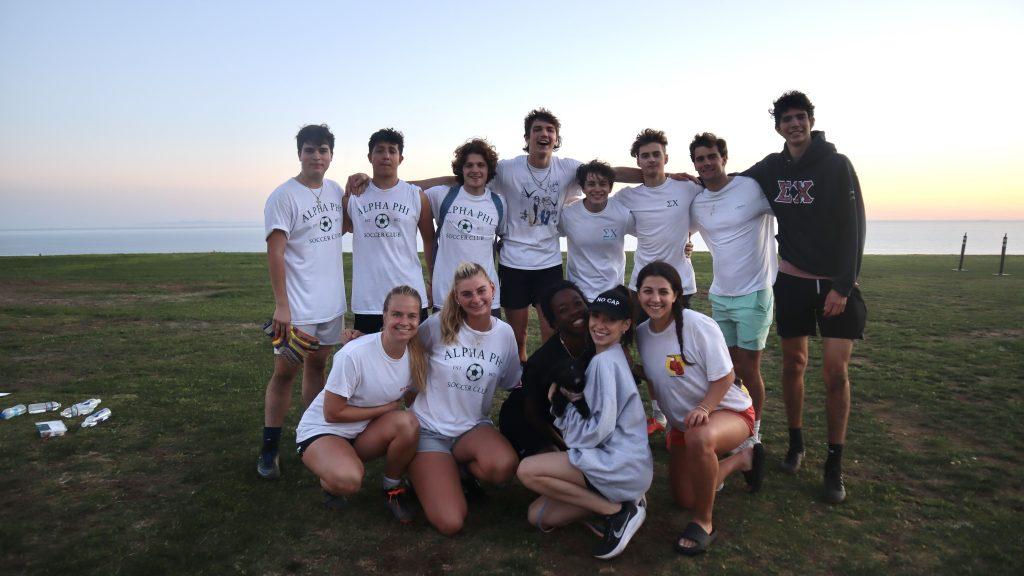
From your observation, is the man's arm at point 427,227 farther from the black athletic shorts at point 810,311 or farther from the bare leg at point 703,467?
the black athletic shorts at point 810,311

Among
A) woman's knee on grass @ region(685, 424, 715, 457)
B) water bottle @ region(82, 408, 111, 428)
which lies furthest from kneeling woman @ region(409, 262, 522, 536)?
water bottle @ region(82, 408, 111, 428)

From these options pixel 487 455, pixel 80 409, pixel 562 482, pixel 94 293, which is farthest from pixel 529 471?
pixel 94 293

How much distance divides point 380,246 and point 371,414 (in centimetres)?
151

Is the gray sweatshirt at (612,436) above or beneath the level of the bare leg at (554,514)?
above

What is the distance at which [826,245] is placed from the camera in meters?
4.50

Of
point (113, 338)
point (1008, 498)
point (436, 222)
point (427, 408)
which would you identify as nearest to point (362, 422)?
point (427, 408)

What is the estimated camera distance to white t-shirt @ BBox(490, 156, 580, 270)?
→ 5453mm

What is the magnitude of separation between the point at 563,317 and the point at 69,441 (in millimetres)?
4435

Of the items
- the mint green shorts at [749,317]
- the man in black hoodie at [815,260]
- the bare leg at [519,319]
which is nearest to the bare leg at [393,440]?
the bare leg at [519,319]

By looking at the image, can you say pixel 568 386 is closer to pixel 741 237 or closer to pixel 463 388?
pixel 463 388

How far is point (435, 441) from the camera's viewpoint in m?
4.15

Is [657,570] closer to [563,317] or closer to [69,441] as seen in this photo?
[563,317]

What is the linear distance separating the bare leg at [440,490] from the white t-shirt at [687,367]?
1.51 meters

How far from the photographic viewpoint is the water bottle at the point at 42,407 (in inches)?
227
